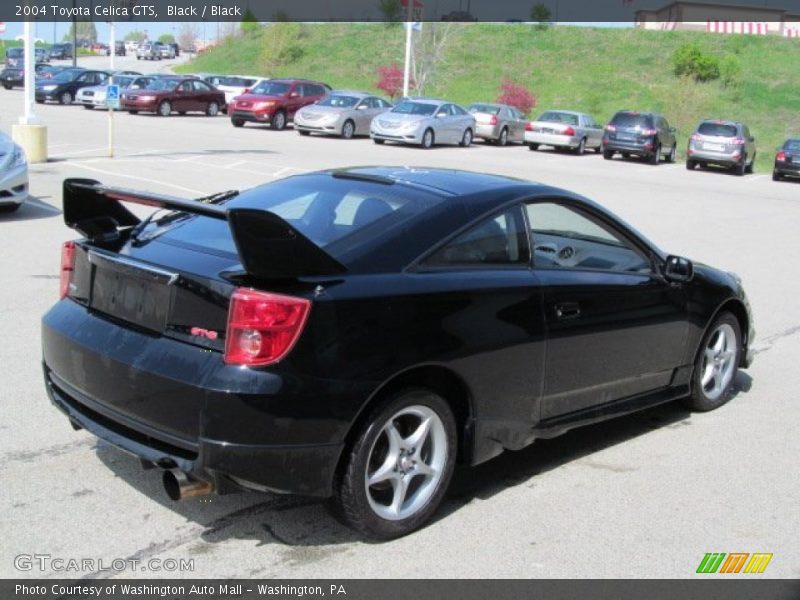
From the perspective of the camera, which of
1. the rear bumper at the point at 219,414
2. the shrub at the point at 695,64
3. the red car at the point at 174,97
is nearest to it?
the rear bumper at the point at 219,414

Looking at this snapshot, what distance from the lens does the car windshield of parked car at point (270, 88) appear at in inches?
1394

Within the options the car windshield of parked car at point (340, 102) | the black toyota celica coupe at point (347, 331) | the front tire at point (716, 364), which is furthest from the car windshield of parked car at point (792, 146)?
the black toyota celica coupe at point (347, 331)

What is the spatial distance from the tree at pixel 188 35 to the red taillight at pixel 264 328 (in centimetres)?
13479

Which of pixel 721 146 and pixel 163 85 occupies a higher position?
pixel 163 85

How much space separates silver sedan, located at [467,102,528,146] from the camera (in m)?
36.0

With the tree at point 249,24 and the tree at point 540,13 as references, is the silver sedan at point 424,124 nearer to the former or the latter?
the tree at point 540,13

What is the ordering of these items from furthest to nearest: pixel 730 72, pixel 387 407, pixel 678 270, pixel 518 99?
pixel 730 72 < pixel 518 99 < pixel 678 270 < pixel 387 407

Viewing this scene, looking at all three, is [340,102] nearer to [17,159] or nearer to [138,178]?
[138,178]

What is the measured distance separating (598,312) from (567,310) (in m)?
0.29

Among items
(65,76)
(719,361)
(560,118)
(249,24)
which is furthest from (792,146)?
(249,24)

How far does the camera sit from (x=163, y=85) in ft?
125

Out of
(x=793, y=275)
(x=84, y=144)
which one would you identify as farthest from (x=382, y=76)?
(x=793, y=275)
